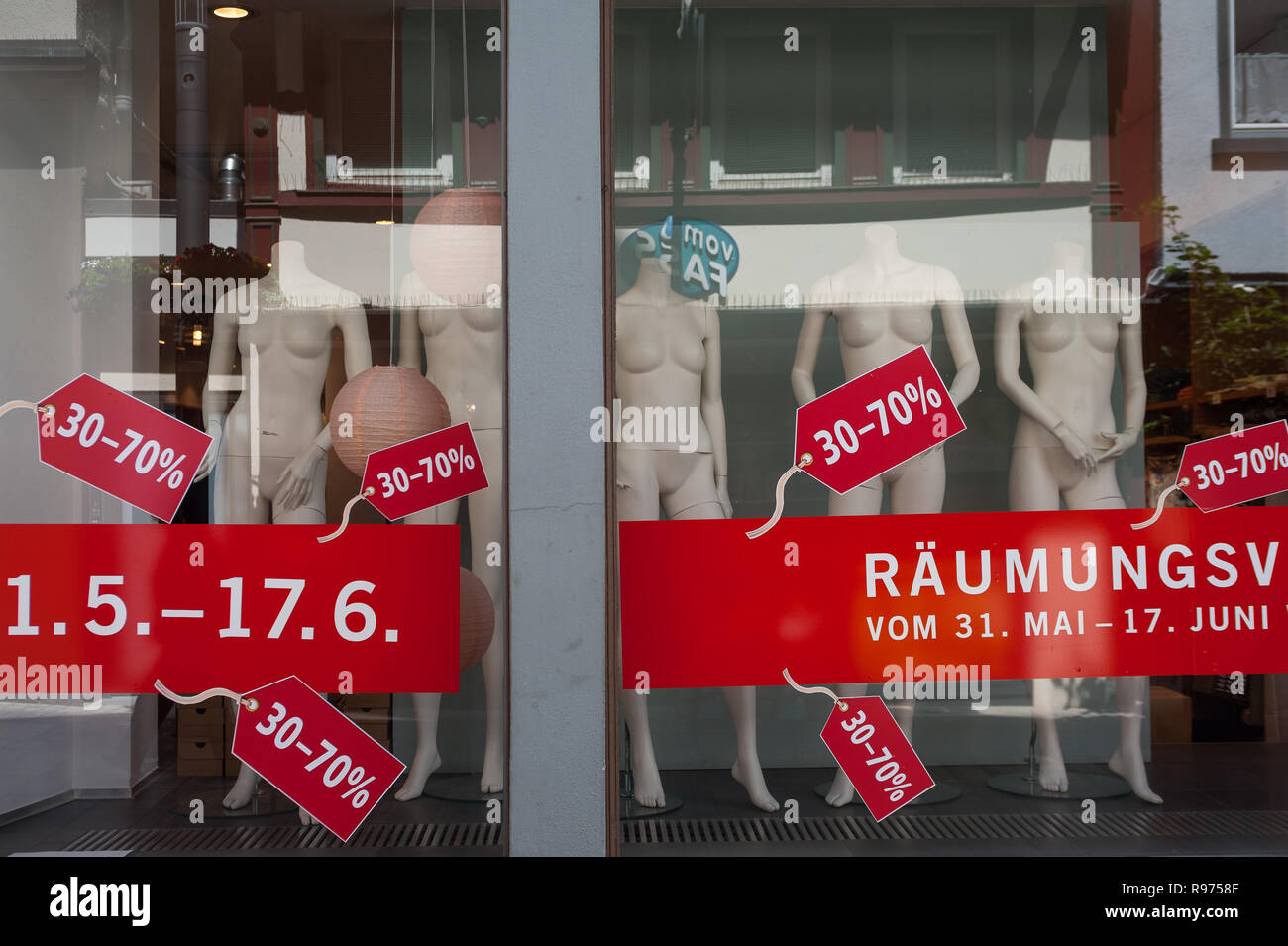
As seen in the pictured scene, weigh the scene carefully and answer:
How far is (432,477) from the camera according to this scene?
2.89m

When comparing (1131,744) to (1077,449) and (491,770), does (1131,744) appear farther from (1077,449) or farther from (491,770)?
(491,770)

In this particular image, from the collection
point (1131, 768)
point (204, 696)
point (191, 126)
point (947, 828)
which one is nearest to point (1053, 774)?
point (1131, 768)

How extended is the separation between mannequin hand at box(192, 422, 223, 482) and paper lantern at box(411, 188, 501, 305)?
2.49ft

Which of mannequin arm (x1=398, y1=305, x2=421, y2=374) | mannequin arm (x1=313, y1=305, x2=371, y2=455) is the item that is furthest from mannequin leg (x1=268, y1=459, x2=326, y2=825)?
mannequin arm (x1=398, y1=305, x2=421, y2=374)

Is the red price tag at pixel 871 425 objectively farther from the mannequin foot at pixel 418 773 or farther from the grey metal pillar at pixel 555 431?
the mannequin foot at pixel 418 773

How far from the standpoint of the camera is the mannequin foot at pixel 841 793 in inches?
116

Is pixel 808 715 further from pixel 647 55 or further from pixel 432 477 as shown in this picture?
pixel 647 55

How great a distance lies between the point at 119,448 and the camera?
2.88 metres

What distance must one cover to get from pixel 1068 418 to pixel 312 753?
98.0 inches

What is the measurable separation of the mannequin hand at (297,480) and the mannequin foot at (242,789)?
2.40ft

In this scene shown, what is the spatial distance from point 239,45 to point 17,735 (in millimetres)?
2178

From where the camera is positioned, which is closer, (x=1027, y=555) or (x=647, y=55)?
(x=1027, y=555)

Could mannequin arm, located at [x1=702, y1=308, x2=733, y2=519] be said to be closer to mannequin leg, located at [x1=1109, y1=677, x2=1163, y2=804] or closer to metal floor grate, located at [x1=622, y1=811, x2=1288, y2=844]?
metal floor grate, located at [x1=622, y1=811, x2=1288, y2=844]
